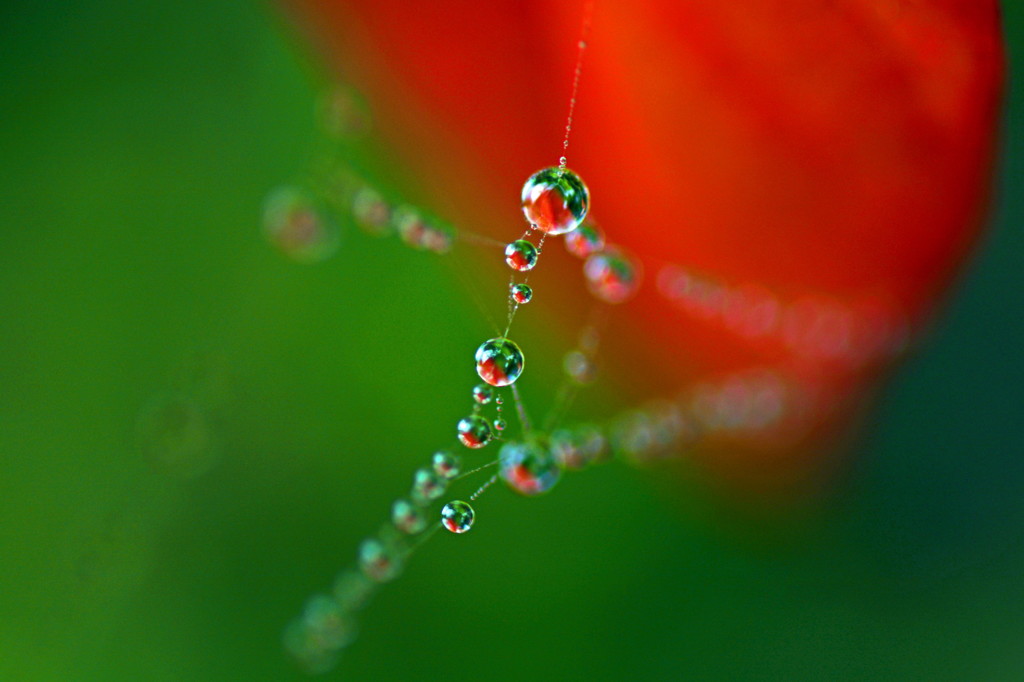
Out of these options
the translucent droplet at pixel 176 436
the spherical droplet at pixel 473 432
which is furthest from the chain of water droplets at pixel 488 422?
the translucent droplet at pixel 176 436

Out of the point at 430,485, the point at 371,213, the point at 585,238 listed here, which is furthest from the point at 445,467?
the point at 371,213

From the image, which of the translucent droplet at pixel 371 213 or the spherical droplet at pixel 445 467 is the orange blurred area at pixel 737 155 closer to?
the translucent droplet at pixel 371 213

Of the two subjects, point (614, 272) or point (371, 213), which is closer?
point (614, 272)

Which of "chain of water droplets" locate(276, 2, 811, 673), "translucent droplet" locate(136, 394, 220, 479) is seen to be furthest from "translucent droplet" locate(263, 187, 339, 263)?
"translucent droplet" locate(136, 394, 220, 479)

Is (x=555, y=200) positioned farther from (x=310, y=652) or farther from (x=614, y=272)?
(x=310, y=652)

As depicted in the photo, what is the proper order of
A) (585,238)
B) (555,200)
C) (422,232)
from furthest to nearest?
1. (422,232)
2. (585,238)
3. (555,200)

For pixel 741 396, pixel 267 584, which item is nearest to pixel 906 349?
pixel 741 396

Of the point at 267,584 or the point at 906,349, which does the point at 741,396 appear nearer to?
the point at 906,349
